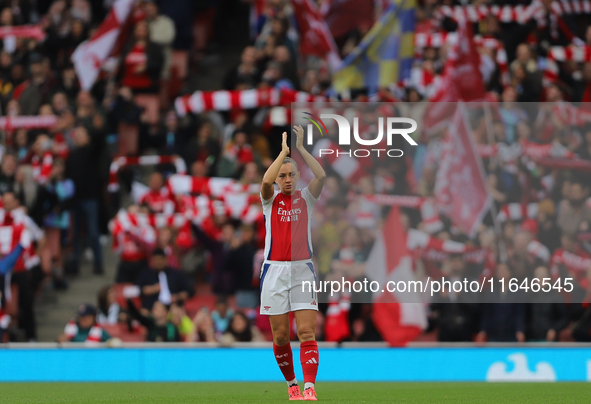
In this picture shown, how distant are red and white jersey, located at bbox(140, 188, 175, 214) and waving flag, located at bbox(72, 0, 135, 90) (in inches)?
135

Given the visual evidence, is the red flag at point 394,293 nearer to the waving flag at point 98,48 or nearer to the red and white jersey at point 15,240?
the red and white jersey at point 15,240

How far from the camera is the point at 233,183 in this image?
14.3 m

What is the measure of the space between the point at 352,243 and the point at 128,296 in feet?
10.2

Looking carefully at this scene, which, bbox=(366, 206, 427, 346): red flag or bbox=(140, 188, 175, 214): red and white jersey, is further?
bbox=(140, 188, 175, 214): red and white jersey

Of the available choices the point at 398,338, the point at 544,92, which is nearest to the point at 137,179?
the point at 398,338

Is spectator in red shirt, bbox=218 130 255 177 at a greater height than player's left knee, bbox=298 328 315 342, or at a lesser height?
greater

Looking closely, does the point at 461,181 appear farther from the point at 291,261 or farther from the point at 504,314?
the point at 291,261

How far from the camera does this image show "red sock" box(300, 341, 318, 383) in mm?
7918

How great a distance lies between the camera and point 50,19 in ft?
59.9

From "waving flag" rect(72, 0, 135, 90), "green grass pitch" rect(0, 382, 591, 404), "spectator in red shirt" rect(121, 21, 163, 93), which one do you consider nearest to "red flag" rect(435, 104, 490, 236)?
"green grass pitch" rect(0, 382, 591, 404)

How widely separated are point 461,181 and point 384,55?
2742 mm

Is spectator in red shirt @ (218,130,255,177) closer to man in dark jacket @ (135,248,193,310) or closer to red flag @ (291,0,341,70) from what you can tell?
man in dark jacket @ (135,248,193,310)

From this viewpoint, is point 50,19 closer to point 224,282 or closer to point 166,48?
point 166,48

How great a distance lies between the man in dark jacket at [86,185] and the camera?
15102 millimetres
